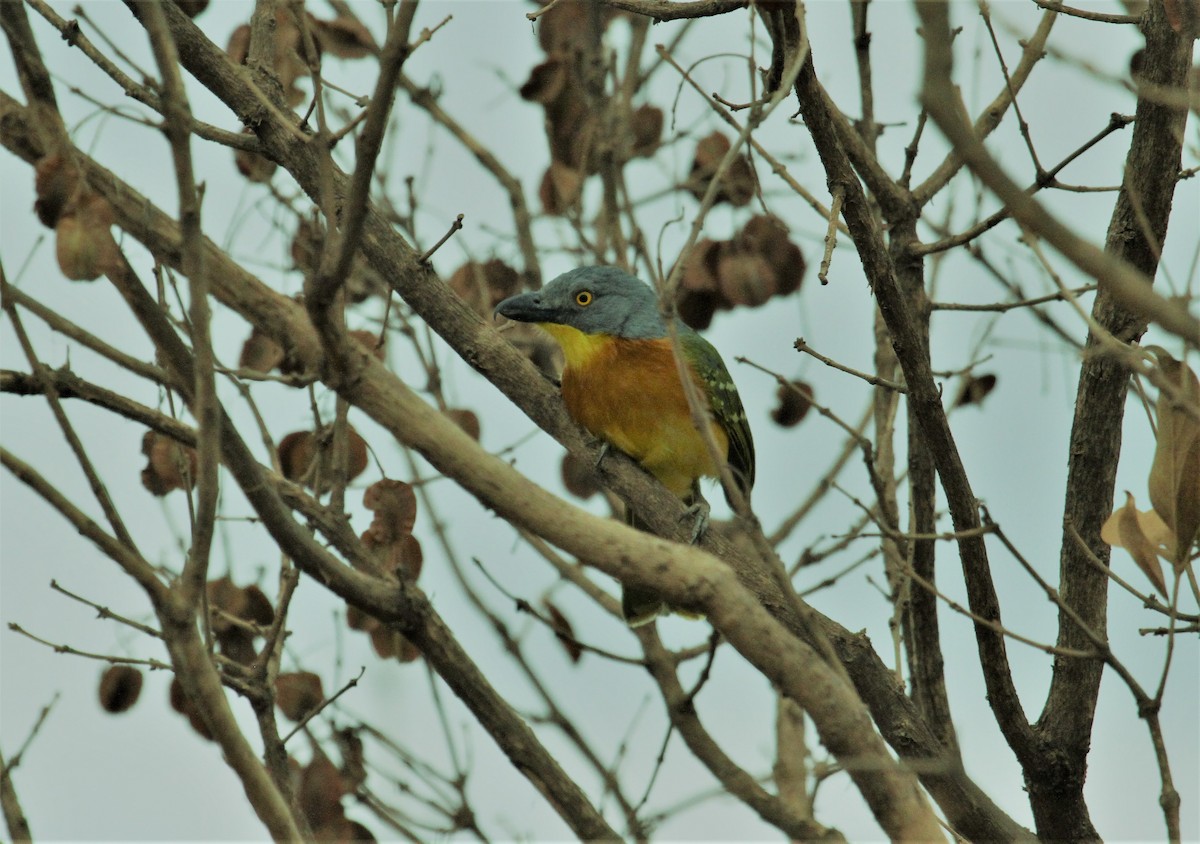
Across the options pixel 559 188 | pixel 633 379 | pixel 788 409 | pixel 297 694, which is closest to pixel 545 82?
pixel 559 188

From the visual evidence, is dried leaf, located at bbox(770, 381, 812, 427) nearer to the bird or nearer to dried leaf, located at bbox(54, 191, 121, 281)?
the bird

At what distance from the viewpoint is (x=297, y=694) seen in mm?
4734

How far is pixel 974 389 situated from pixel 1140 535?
279 cm

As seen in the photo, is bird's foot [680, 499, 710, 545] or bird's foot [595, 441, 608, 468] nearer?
bird's foot [680, 499, 710, 545]

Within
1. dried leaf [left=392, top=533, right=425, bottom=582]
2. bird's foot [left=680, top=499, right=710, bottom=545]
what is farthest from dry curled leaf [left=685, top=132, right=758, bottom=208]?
dried leaf [left=392, top=533, right=425, bottom=582]

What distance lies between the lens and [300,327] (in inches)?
116

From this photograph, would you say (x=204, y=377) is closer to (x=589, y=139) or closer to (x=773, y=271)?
(x=773, y=271)

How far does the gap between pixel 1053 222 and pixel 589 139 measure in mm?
4724

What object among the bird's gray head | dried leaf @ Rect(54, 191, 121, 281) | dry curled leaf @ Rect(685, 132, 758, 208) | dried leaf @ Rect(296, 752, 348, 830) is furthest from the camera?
dry curled leaf @ Rect(685, 132, 758, 208)

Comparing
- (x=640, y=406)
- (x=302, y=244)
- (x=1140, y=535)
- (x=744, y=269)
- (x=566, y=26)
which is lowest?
(x=1140, y=535)

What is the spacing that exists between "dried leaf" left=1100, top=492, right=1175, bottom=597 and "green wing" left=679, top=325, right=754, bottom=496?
9.34 feet

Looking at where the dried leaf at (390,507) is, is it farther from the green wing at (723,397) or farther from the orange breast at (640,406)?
the green wing at (723,397)

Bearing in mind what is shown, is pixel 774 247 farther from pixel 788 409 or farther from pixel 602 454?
pixel 602 454

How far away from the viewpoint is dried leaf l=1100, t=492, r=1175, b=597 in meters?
3.08
